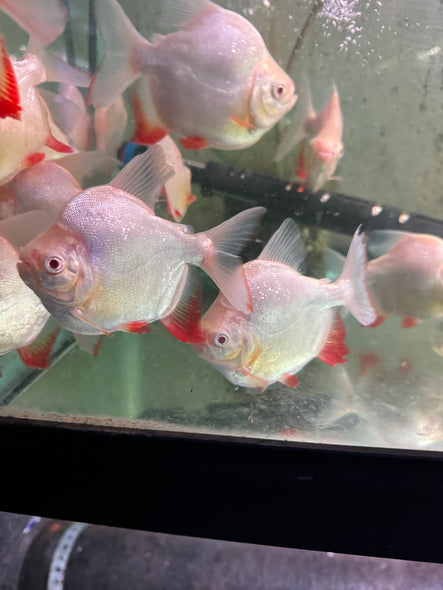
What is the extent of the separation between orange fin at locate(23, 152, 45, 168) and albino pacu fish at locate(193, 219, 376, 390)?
467 millimetres

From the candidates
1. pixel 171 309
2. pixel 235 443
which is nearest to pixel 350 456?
pixel 235 443

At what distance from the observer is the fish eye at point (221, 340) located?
0.94 meters

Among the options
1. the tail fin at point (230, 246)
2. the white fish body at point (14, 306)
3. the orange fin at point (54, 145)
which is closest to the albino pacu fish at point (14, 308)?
the white fish body at point (14, 306)

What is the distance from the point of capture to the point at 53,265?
657 millimetres

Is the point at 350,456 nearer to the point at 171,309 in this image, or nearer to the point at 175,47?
the point at 171,309

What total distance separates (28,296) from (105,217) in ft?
1.15

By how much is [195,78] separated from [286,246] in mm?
451

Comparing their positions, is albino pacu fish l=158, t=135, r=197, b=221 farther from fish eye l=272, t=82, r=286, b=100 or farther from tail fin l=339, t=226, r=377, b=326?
tail fin l=339, t=226, r=377, b=326

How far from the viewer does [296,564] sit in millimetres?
942

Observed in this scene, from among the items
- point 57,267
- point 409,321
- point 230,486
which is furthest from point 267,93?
point 409,321

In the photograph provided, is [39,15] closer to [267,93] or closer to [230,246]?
[267,93]

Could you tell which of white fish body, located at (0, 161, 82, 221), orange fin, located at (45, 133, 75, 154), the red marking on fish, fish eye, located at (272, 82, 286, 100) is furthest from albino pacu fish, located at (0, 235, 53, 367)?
the red marking on fish

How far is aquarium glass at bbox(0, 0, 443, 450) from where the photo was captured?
980 mm

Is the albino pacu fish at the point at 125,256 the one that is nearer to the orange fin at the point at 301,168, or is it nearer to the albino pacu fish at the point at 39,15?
the albino pacu fish at the point at 39,15
